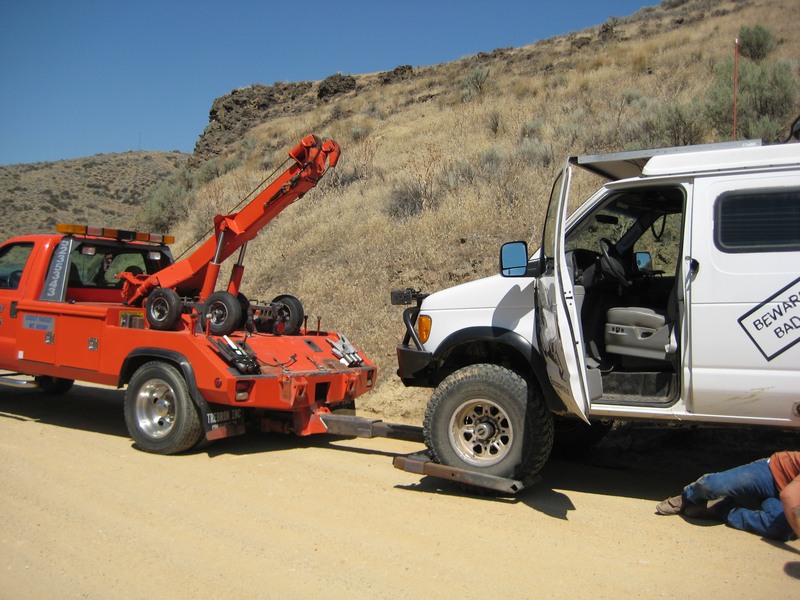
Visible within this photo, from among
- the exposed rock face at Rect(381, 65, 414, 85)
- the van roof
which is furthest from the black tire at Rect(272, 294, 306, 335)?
the exposed rock face at Rect(381, 65, 414, 85)

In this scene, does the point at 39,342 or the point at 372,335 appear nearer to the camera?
the point at 39,342

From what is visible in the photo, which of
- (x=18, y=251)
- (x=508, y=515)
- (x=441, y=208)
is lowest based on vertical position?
(x=508, y=515)

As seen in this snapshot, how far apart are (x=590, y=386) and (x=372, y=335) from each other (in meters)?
5.75

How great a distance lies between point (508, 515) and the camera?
5.42 m

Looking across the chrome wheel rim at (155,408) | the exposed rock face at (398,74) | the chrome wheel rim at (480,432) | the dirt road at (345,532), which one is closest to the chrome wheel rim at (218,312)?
the chrome wheel rim at (155,408)

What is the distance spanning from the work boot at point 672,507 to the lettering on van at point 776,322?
4.22 ft

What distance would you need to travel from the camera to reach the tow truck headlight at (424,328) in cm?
634

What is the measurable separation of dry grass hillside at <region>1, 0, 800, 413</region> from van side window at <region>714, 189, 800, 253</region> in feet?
18.8

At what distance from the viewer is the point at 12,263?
29.1ft

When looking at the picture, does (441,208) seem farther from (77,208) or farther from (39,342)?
(77,208)

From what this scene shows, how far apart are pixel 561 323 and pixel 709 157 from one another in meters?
1.69

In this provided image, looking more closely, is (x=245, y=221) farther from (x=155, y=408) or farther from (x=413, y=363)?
(x=413, y=363)

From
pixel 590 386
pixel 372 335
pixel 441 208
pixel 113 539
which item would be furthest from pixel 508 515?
pixel 441 208

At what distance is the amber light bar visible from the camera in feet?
27.2
